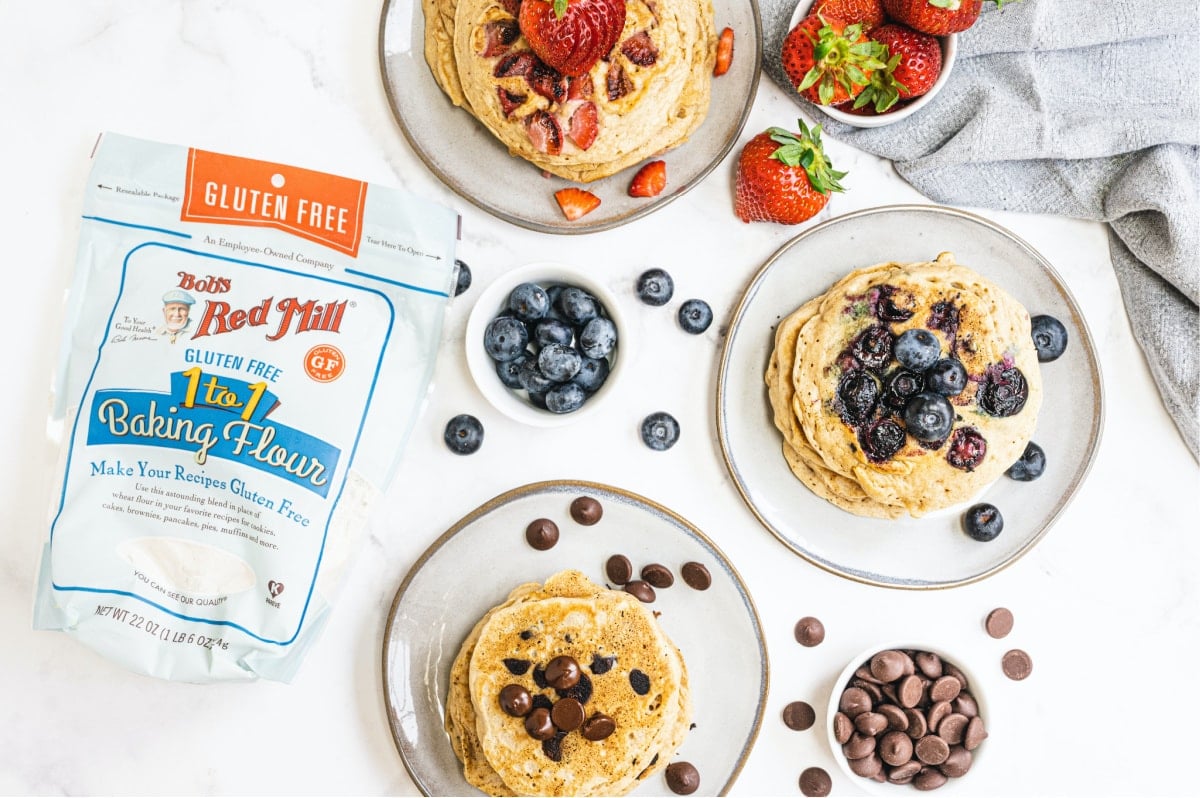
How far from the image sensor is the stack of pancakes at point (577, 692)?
5.65ft

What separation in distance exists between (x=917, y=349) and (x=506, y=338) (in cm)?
86

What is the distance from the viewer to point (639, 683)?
1747 mm

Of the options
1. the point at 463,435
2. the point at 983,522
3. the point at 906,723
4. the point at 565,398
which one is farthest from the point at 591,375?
the point at 906,723

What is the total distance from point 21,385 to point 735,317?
66.5 inches

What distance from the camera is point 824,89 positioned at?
1.78 m

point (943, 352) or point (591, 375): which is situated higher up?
point (943, 352)

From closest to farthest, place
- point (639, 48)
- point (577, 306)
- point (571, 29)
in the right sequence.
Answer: point (571, 29) < point (639, 48) < point (577, 306)

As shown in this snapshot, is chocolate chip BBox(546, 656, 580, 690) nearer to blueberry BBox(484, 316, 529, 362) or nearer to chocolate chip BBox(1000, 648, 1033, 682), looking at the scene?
blueberry BBox(484, 316, 529, 362)

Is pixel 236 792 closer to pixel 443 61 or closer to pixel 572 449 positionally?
pixel 572 449

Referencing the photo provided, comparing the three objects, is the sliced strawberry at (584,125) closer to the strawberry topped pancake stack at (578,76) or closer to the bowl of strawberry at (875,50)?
the strawberry topped pancake stack at (578,76)

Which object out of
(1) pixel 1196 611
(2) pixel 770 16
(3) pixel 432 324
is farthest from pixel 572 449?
(1) pixel 1196 611

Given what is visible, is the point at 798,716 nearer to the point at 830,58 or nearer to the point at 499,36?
the point at 830,58

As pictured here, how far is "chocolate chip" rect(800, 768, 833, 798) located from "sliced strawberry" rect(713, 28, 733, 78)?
1669 mm

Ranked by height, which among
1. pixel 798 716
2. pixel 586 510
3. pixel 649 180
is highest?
pixel 649 180
